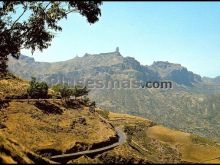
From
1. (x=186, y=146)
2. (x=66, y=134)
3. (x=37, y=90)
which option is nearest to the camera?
(x=66, y=134)

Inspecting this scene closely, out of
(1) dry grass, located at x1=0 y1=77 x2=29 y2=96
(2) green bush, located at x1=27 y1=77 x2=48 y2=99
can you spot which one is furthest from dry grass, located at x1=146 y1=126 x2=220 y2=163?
(1) dry grass, located at x1=0 y1=77 x2=29 y2=96

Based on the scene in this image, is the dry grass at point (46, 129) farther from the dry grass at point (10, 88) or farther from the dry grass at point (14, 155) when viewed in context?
the dry grass at point (14, 155)

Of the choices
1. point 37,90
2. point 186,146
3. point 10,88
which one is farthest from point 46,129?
point 186,146

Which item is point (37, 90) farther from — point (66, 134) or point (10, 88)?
point (66, 134)

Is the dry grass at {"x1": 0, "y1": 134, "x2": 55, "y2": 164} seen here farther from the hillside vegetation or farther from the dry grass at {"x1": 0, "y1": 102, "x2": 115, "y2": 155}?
the dry grass at {"x1": 0, "y1": 102, "x2": 115, "y2": 155}

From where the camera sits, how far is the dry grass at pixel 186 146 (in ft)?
447

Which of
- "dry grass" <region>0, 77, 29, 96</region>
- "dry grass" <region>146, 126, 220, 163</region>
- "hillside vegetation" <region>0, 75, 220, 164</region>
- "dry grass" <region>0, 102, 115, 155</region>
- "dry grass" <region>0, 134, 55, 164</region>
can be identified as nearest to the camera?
"dry grass" <region>0, 134, 55, 164</region>

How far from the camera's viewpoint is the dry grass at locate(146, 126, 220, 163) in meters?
136

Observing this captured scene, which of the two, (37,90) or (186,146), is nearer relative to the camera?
(37,90)

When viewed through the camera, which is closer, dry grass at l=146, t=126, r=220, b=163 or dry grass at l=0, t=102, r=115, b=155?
dry grass at l=0, t=102, r=115, b=155

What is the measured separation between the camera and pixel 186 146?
153 metres

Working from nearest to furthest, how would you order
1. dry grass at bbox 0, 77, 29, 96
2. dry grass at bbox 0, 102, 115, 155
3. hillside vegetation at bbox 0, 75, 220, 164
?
hillside vegetation at bbox 0, 75, 220, 164 → dry grass at bbox 0, 102, 115, 155 → dry grass at bbox 0, 77, 29, 96

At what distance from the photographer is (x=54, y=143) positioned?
8488cm

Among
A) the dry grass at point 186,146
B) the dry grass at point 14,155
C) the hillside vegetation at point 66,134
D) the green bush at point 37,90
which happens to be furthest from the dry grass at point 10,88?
the dry grass at point 14,155
